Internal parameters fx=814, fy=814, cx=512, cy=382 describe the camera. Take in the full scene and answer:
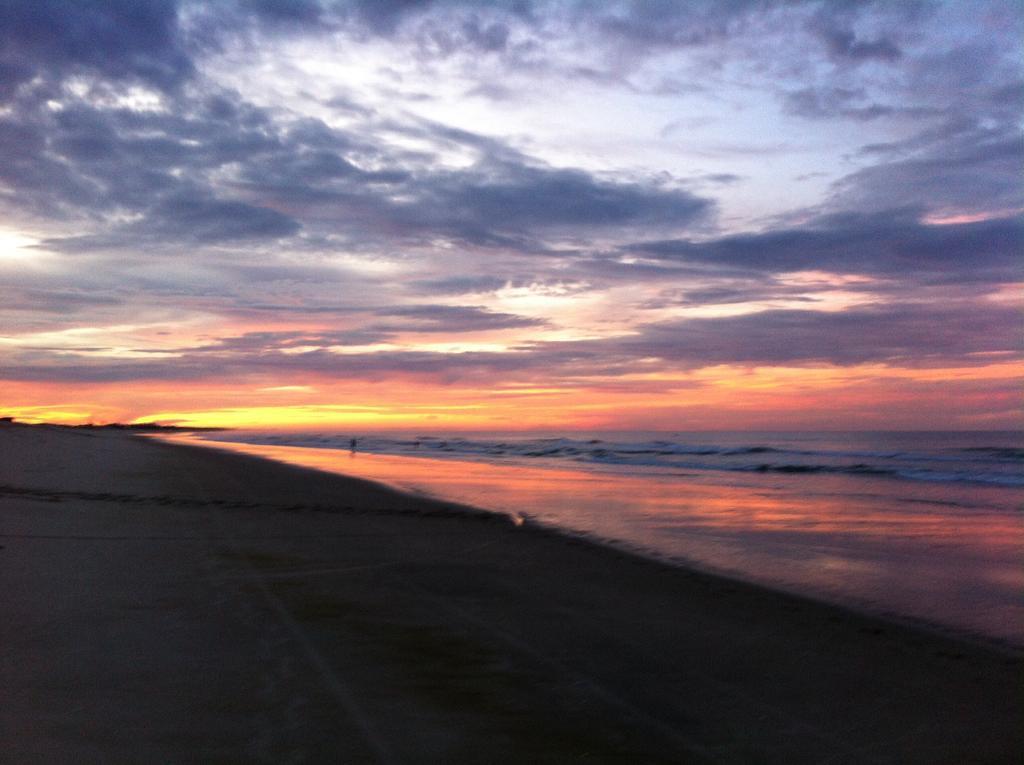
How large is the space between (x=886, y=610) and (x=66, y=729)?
733 cm

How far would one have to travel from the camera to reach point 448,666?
5809 mm

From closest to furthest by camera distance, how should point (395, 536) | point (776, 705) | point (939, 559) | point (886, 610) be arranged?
1. point (776, 705)
2. point (886, 610)
3. point (939, 559)
4. point (395, 536)

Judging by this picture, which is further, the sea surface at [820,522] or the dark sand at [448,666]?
the sea surface at [820,522]

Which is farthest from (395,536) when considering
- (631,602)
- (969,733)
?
(969,733)

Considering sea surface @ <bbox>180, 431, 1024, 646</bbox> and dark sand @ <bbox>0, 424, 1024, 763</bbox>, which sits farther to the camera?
Result: sea surface @ <bbox>180, 431, 1024, 646</bbox>

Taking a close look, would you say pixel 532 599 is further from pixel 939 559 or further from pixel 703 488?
pixel 703 488

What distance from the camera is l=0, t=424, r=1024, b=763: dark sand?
4430mm

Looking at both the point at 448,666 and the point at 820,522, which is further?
the point at 820,522

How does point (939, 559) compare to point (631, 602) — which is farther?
point (939, 559)

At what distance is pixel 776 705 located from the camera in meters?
5.26

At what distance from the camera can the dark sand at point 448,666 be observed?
4430mm

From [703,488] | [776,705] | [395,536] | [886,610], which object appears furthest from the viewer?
[703,488]

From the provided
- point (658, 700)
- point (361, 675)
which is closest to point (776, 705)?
point (658, 700)

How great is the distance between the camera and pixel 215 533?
39.3 feet
